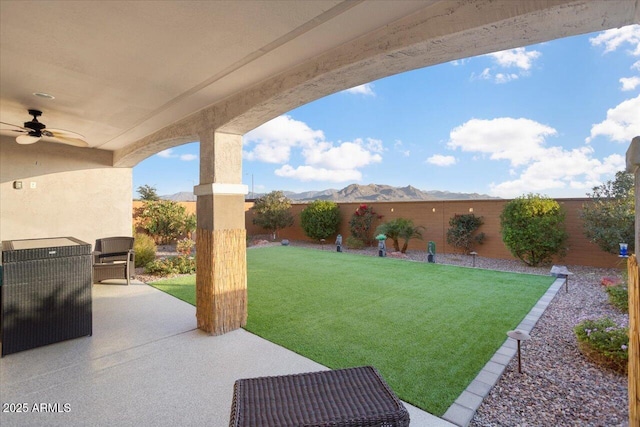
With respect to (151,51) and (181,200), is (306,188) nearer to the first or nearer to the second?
(181,200)

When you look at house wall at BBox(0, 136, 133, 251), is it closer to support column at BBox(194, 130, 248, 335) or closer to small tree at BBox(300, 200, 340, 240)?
support column at BBox(194, 130, 248, 335)

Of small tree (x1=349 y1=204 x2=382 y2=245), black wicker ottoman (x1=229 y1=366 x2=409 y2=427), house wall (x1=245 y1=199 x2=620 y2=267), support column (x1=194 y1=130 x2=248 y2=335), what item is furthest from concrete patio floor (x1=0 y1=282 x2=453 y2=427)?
small tree (x1=349 y1=204 x2=382 y2=245)

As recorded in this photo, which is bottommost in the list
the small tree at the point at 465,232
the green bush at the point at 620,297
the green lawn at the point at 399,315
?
the green lawn at the point at 399,315

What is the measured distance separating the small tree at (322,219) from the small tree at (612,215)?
28.5 feet

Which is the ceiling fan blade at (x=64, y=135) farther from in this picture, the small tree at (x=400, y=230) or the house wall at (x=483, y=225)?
the house wall at (x=483, y=225)

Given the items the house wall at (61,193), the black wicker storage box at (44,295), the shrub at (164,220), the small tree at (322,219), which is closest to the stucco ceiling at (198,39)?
the black wicker storage box at (44,295)

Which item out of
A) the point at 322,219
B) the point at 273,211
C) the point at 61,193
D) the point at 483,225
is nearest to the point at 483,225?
the point at 483,225

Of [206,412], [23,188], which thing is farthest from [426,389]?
[23,188]

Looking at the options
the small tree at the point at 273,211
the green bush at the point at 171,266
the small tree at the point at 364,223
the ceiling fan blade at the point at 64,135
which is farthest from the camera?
the small tree at the point at 273,211

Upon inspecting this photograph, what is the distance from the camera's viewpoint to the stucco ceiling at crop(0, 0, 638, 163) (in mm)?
1980

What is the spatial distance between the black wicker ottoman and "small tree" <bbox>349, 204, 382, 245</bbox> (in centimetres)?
1093

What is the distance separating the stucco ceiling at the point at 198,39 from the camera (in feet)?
6.50

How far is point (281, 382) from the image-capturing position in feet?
5.72

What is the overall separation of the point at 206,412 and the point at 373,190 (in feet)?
82.5
